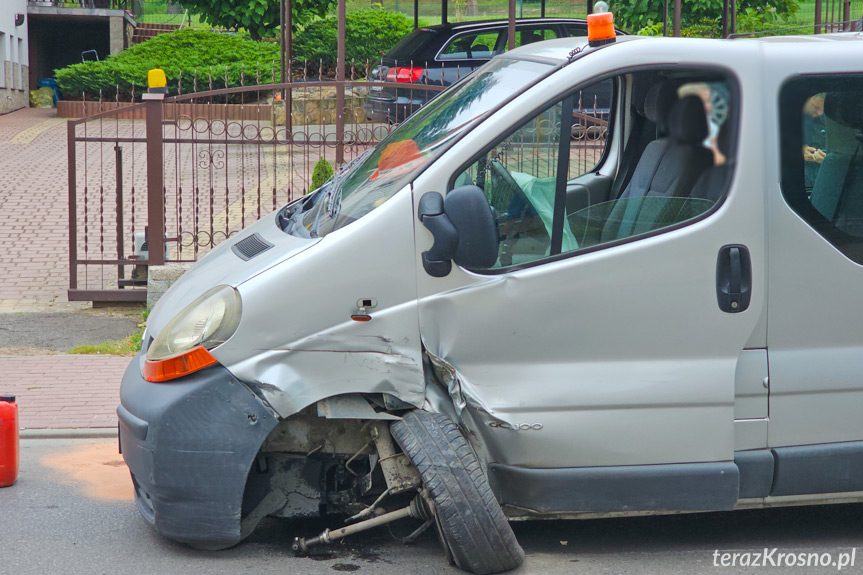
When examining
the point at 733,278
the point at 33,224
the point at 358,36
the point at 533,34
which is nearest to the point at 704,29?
the point at 533,34

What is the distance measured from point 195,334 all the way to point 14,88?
25295mm

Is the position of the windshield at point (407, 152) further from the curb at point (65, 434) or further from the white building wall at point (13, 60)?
the white building wall at point (13, 60)

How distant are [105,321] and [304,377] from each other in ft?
17.1

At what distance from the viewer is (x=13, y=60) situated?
26.4 metres

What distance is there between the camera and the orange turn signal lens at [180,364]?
364cm

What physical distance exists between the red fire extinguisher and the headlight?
1.31 m

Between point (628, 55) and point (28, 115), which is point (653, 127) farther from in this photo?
point (28, 115)

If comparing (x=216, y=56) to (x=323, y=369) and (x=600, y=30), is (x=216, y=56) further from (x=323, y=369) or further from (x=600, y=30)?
(x=323, y=369)

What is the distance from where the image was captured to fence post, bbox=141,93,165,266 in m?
8.09

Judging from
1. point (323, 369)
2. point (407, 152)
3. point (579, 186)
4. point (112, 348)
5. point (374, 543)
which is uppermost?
point (407, 152)

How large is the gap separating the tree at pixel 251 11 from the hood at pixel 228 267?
21.4 m

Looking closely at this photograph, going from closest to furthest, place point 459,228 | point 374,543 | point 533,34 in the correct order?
point 459,228, point 374,543, point 533,34

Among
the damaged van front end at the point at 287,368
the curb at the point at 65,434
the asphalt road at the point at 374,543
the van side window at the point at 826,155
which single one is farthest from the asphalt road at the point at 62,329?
the van side window at the point at 826,155

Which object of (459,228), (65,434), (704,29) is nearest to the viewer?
(459,228)
